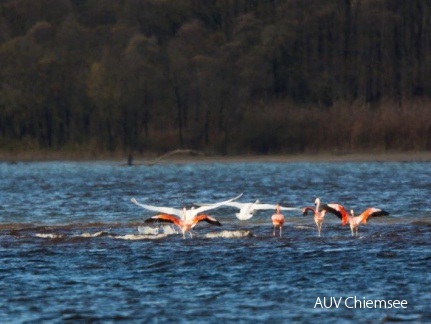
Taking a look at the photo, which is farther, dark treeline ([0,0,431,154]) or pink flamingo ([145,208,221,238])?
dark treeline ([0,0,431,154])

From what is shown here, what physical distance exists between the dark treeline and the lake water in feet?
105

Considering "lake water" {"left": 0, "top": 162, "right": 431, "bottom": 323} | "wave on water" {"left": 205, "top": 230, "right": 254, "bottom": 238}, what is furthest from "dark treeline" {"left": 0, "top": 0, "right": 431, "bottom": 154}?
"wave on water" {"left": 205, "top": 230, "right": 254, "bottom": 238}

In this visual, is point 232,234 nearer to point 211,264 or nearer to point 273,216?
point 273,216

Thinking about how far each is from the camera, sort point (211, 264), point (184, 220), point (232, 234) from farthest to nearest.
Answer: point (232, 234)
point (184, 220)
point (211, 264)

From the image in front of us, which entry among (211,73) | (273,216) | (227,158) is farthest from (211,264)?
(211,73)

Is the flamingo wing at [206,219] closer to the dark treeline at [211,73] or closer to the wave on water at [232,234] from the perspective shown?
the wave on water at [232,234]

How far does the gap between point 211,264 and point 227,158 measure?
167 ft

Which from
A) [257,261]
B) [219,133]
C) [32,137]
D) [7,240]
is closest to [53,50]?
[32,137]

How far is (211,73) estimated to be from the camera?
2864 inches

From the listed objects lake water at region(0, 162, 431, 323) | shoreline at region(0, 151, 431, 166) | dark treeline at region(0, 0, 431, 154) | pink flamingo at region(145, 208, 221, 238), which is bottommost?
lake water at region(0, 162, 431, 323)

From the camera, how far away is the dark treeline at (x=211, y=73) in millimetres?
72062

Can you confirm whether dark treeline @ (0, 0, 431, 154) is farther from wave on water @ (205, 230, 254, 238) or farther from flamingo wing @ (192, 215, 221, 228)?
flamingo wing @ (192, 215, 221, 228)

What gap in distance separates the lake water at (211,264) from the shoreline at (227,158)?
25.6m

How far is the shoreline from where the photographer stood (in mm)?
65312
